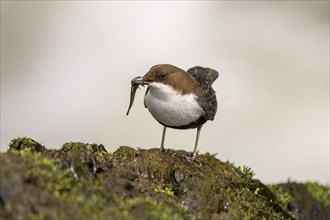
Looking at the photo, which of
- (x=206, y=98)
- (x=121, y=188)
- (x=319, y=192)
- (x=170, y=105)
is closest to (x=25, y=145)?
(x=121, y=188)

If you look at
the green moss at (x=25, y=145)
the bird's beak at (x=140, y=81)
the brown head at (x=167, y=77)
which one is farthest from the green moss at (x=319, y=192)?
the green moss at (x=25, y=145)

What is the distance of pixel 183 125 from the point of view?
603cm

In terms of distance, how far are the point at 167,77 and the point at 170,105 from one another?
0.28 m

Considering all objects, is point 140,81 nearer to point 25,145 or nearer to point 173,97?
point 173,97

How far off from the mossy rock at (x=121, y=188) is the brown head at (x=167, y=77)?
0.67 meters

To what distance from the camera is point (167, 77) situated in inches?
228

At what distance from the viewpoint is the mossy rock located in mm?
3475

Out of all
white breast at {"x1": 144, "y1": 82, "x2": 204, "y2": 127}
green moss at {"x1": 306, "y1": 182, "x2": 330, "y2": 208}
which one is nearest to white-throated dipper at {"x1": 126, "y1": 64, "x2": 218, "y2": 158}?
white breast at {"x1": 144, "y1": 82, "x2": 204, "y2": 127}

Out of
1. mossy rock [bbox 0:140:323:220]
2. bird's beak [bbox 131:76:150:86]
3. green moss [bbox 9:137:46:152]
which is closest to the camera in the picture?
mossy rock [bbox 0:140:323:220]

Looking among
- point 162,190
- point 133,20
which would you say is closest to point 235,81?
point 133,20

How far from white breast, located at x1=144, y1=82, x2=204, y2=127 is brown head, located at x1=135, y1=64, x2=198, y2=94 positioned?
4 centimetres

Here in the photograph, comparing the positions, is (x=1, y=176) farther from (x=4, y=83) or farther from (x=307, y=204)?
(x=4, y=83)

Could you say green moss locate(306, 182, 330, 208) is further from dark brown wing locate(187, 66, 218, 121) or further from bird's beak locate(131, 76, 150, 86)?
bird's beak locate(131, 76, 150, 86)

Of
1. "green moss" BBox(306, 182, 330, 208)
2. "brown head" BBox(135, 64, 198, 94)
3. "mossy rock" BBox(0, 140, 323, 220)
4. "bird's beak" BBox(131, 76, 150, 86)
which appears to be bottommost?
"green moss" BBox(306, 182, 330, 208)
